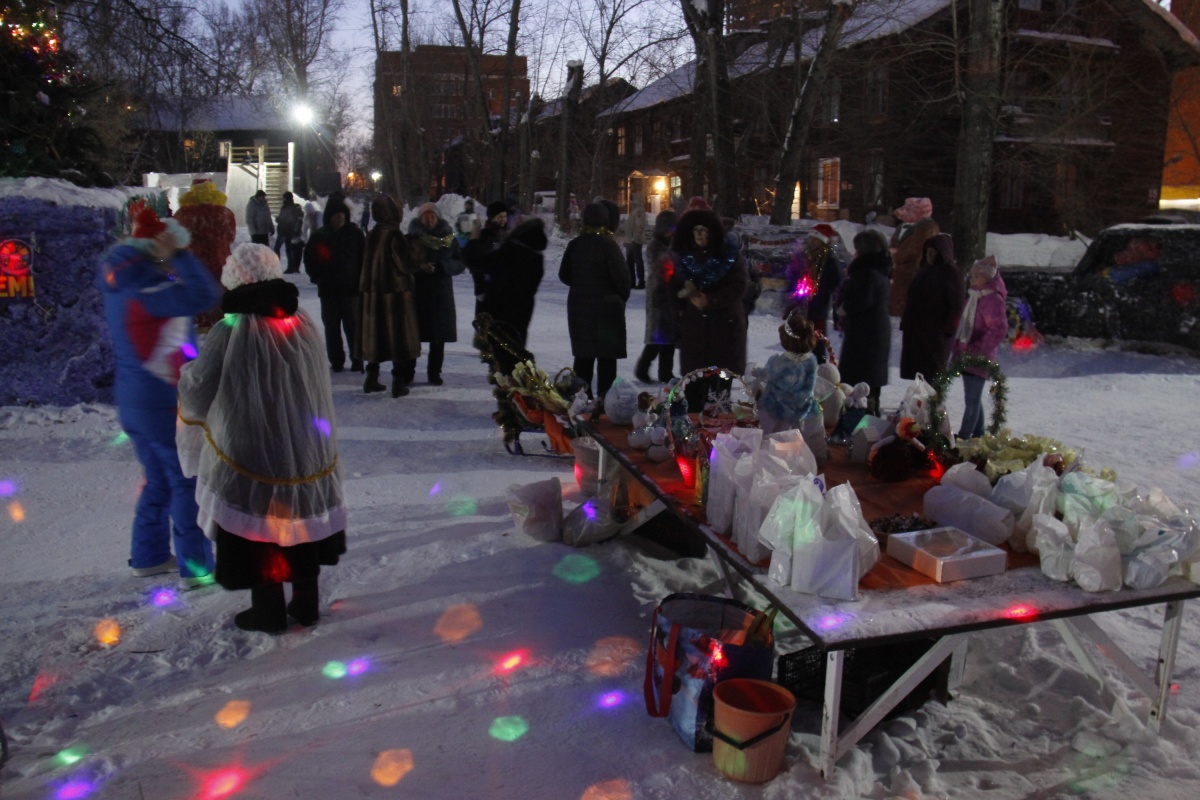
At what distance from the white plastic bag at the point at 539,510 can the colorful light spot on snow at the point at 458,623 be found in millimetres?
823

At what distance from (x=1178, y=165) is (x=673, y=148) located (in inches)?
715

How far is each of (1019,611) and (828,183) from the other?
29.5 metres

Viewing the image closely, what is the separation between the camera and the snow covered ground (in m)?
2.92

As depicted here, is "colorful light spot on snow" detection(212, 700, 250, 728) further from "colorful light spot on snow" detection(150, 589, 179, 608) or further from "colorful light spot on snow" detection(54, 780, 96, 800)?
"colorful light spot on snow" detection(150, 589, 179, 608)

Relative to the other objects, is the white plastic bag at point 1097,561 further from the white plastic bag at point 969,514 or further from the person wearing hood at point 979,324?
the person wearing hood at point 979,324

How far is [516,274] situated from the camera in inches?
292

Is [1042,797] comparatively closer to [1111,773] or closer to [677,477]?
[1111,773]

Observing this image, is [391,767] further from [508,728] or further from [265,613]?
[265,613]

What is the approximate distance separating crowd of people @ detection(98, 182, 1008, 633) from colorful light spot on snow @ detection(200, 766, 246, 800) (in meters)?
0.90

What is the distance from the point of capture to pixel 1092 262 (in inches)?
462

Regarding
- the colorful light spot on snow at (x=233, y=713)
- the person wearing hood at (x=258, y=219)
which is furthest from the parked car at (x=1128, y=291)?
the person wearing hood at (x=258, y=219)

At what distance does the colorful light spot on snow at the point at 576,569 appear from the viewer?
4.52m

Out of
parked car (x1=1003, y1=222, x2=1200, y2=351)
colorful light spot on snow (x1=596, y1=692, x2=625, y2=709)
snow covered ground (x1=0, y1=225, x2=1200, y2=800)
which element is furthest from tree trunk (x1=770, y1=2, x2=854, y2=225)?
colorful light spot on snow (x1=596, y1=692, x2=625, y2=709)

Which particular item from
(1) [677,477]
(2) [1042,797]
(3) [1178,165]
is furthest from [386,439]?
(3) [1178,165]
